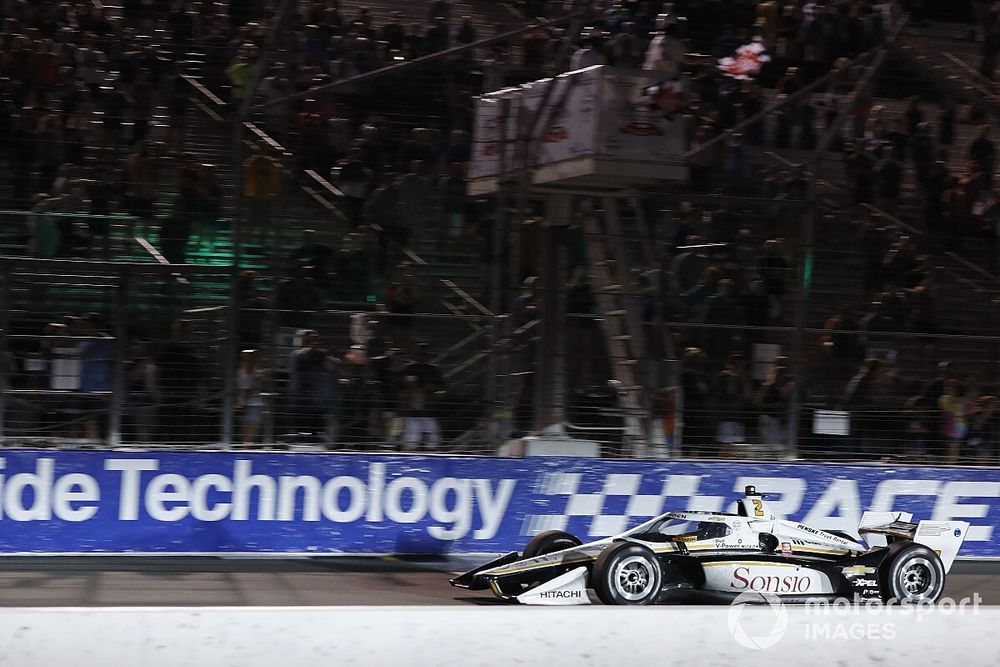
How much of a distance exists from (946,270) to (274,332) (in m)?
6.18

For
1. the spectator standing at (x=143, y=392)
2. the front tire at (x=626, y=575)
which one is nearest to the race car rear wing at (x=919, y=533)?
the front tire at (x=626, y=575)

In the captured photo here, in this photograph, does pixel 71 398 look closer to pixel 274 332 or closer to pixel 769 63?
pixel 274 332

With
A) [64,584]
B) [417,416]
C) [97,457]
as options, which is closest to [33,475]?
[97,457]

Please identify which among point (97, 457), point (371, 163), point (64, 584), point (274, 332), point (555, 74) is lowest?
point (64, 584)

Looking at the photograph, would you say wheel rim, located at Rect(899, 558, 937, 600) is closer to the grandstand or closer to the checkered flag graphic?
the checkered flag graphic

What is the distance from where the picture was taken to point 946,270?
1277 cm

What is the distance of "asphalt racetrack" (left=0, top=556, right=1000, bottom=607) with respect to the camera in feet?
28.9

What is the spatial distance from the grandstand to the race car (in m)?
2.43

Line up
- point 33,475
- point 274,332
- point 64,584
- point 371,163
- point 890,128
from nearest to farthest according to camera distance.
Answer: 1. point 64,584
2. point 33,475
3. point 274,332
4. point 371,163
5. point 890,128

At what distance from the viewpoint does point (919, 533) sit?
29.6ft

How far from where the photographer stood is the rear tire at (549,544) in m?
9.01

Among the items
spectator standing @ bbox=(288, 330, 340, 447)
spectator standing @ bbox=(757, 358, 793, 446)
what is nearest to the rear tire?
spectator standing @ bbox=(288, 330, 340, 447)

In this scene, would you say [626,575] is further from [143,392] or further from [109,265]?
[109,265]

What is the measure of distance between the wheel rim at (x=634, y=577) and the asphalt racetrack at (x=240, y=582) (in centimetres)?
92
